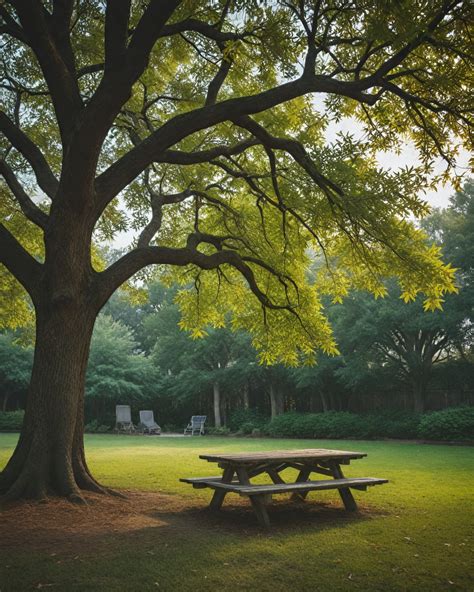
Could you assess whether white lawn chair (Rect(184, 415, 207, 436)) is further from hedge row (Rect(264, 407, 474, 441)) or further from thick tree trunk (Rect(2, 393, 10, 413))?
thick tree trunk (Rect(2, 393, 10, 413))

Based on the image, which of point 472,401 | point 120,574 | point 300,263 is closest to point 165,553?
point 120,574

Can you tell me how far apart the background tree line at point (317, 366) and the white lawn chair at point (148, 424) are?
121cm

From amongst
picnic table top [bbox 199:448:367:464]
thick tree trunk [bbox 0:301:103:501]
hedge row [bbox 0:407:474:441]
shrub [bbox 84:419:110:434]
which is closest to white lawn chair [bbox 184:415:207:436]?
hedge row [bbox 0:407:474:441]

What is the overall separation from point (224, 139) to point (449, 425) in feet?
41.2

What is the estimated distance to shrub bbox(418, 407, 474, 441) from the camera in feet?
59.3

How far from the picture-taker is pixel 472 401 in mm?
21828

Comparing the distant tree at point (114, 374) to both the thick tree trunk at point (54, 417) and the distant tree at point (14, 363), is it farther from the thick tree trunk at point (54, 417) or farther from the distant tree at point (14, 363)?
the thick tree trunk at point (54, 417)

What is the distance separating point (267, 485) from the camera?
Answer: 21.4ft

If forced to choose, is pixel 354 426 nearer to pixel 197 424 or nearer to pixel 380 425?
pixel 380 425

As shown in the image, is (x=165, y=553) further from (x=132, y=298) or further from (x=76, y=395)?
(x=132, y=298)

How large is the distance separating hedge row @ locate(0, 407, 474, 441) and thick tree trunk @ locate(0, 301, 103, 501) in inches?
556

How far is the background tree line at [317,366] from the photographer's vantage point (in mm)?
20391

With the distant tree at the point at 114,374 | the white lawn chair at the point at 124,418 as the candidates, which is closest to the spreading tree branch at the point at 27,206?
the distant tree at the point at 114,374

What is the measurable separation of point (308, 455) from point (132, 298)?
8.11m
